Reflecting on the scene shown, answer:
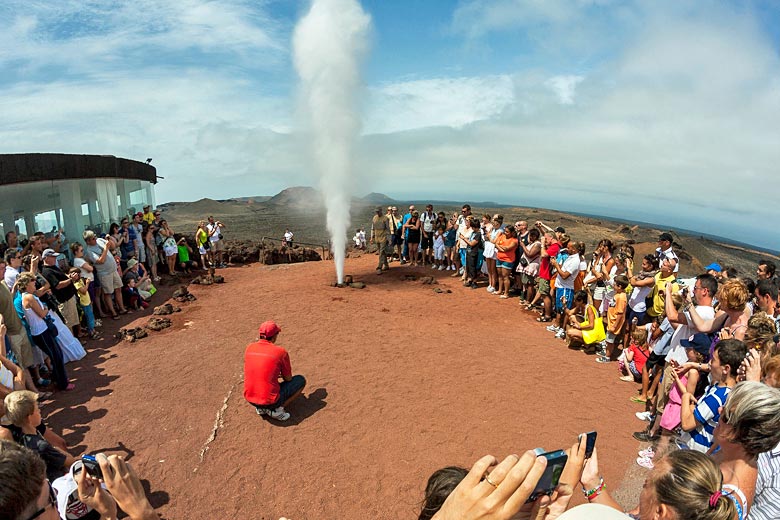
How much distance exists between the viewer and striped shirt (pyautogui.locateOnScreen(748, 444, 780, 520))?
264 cm

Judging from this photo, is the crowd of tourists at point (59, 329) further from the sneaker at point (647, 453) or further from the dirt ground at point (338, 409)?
the sneaker at point (647, 453)

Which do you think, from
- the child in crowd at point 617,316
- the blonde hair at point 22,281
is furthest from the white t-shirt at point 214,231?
the child in crowd at point 617,316

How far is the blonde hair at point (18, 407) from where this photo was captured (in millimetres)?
3512

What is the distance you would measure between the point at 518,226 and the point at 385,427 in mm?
7560

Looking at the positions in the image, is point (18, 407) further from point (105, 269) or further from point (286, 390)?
point (105, 269)

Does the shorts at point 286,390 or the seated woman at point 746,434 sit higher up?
the seated woman at point 746,434

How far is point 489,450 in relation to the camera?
5.08m

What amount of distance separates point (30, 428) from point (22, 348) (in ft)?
11.2

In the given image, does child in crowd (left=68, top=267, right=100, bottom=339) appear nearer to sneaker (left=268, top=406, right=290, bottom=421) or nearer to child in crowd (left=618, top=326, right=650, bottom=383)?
sneaker (left=268, top=406, right=290, bottom=421)

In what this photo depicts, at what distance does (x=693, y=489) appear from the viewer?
1849 mm

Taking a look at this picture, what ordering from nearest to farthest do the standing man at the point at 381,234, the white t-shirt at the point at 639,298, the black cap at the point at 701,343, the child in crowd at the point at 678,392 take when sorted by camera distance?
the child in crowd at the point at 678,392 → the black cap at the point at 701,343 → the white t-shirt at the point at 639,298 → the standing man at the point at 381,234

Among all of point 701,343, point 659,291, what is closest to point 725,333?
point 701,343

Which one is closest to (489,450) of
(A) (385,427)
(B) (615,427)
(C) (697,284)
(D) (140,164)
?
(A) (385,427)

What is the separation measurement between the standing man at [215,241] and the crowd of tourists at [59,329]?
60mm
